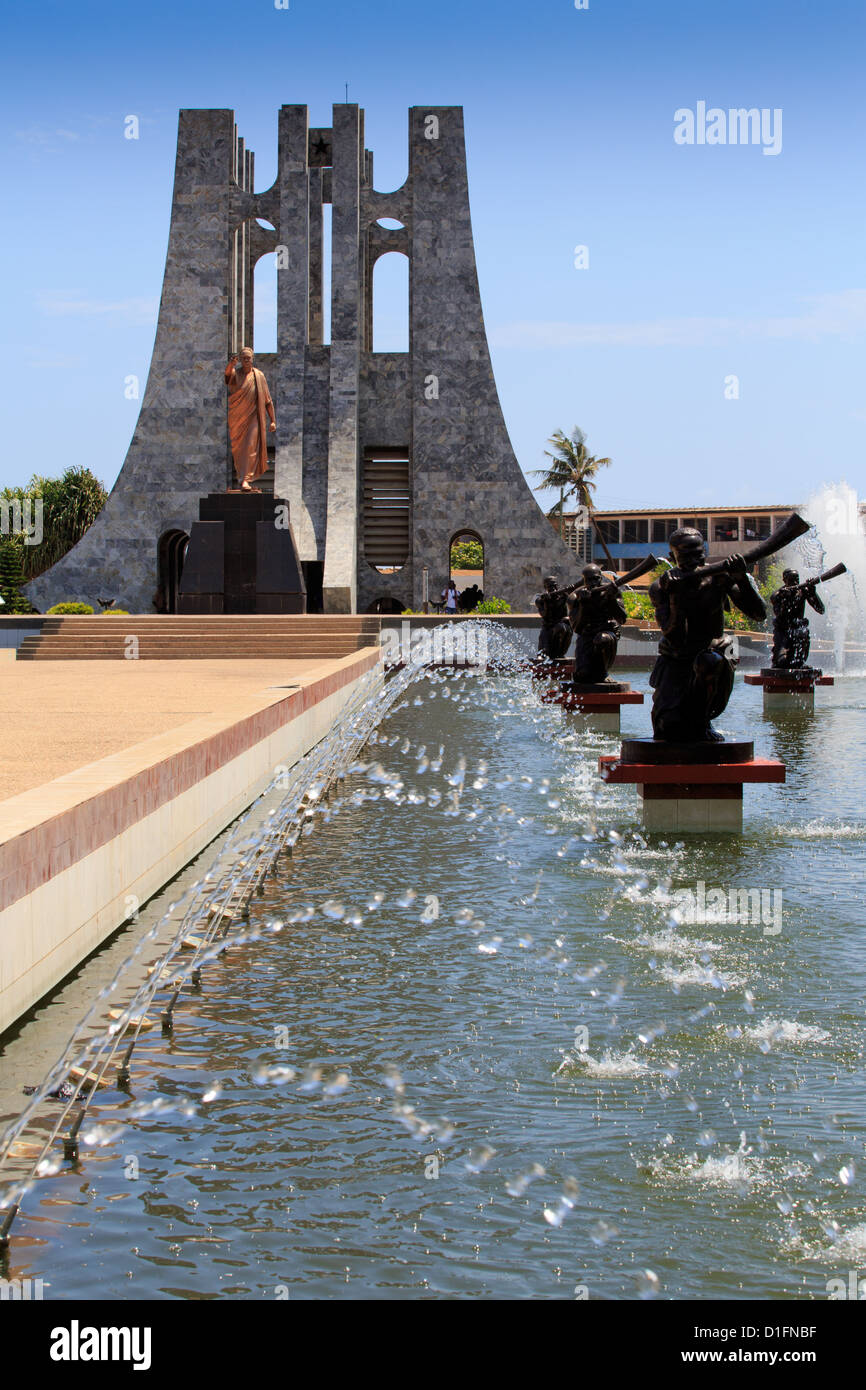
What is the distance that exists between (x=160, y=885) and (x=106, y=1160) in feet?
11.8

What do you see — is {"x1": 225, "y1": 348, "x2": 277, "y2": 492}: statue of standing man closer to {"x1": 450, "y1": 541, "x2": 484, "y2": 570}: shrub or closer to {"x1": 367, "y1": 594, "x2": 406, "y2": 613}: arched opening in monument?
{"x1": 367, "y1": 594, "x2": 406, "y2": 613}: arched opening in monument

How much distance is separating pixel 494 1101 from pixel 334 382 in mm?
38124

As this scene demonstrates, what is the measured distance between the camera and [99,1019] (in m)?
5.33

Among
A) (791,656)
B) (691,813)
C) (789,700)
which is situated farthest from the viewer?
(791,656)

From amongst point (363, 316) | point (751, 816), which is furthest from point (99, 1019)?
point (363, 316)

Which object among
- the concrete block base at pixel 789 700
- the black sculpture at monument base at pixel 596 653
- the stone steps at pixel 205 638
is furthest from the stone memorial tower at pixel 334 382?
the black sculpture at monument base at pixel 596 653

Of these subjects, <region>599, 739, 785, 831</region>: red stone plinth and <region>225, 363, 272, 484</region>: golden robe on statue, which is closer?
<region>599, 739, 785, 831</region>: red stone plinth

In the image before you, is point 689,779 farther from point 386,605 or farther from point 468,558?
point 468,558

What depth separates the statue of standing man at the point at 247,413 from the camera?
2920cm

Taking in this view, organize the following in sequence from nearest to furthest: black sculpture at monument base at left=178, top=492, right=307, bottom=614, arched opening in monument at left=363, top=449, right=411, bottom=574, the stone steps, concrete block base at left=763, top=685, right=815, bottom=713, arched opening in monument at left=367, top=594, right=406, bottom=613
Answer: concrete block base at left=763, top=685, right=815, bottom=713
the stone steps
black sculpture at monument base at left=178, top=492, right=307, bottom=614
arched opening in monument at left=367, top=594, right=406, bottom=613
arched opening in monument at left=363, top=449, right=411, bottom=574

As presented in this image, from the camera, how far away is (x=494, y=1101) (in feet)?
14.5

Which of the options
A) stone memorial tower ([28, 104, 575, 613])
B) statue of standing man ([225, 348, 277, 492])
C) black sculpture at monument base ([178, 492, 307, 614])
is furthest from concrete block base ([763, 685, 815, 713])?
stone memorial tower ([28, 104, 575, 613])

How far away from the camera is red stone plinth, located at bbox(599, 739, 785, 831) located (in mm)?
8930

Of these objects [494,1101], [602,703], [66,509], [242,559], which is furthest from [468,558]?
[494,1101]
